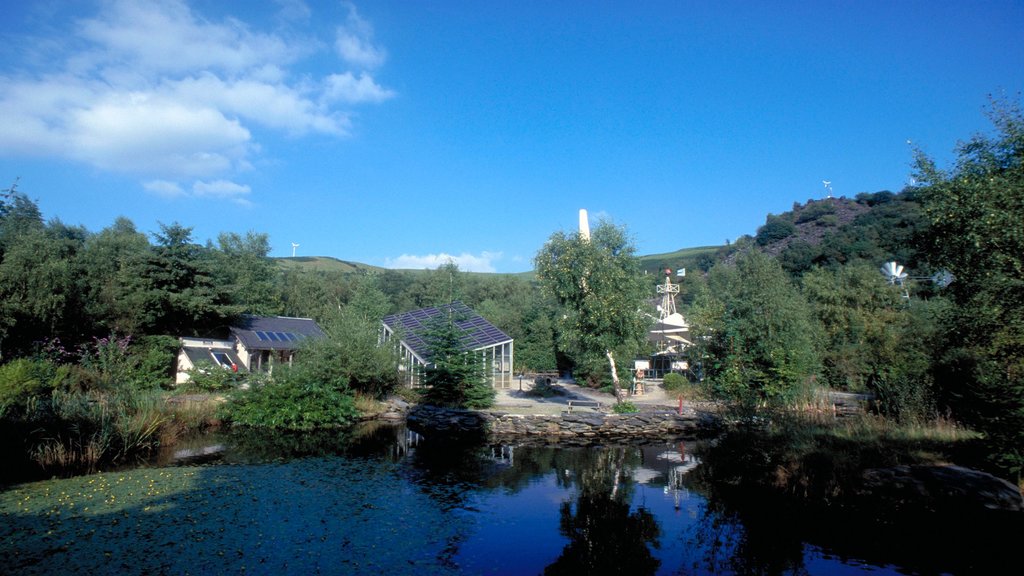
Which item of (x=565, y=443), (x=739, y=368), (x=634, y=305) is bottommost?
(x=565, y=443)

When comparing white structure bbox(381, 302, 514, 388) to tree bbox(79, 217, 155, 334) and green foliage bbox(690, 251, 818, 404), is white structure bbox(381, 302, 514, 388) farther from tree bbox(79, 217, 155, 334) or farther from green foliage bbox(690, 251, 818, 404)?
tree bbox(79, 217, 155, 334)

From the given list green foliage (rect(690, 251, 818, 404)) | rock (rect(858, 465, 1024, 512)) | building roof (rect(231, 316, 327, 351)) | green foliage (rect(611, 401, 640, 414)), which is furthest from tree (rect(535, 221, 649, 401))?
building roof (rect(231, 316, 327, 351))

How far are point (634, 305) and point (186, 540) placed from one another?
16.0 meters

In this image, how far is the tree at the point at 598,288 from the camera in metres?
19.9

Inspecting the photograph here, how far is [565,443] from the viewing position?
17422 mm

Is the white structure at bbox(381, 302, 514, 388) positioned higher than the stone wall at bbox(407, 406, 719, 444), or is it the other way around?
the white structure at bbox(381, 302, 514, 388)

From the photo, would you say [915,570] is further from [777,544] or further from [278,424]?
[278,424]

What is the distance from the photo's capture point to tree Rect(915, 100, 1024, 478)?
7605 millimetres

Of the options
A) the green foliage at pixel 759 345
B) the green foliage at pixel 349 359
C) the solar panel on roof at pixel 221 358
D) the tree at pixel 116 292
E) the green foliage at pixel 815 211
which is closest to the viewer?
the green foliage at pixel 759 345

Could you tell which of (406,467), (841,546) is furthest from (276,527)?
(841,546)

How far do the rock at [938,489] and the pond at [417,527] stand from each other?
0.54m

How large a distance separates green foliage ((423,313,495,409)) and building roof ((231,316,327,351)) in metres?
9.45

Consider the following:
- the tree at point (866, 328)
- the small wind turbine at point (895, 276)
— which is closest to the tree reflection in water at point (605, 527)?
the tree at point (866, 328)

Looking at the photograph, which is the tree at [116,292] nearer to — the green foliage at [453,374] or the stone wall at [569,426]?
the green foliage at [453,374]
